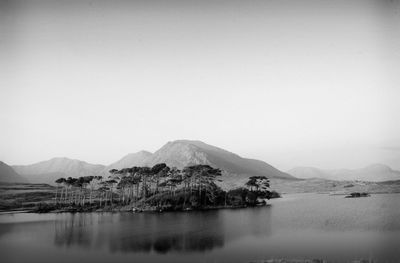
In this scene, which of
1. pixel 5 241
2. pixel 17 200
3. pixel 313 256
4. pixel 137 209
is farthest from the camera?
pixel 17 200

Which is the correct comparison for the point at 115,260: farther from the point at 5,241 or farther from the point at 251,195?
the point at 251,195

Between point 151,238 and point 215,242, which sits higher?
point 215,242

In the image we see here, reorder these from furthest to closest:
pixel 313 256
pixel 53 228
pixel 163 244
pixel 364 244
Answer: pixel 53 228, pixel 163 244, pixel 364 244, pixel 313 256

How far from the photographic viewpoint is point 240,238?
51.7 m

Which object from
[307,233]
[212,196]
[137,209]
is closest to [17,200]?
[137,209]

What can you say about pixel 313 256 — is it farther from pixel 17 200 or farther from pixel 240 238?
pixel 17 200

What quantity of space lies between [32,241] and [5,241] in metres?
4.93

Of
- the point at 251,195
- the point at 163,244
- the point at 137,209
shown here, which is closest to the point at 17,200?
the point at 137,209

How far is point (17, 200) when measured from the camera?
161 meters

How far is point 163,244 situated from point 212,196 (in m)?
78.7

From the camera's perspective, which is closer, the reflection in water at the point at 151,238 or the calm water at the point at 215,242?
the calm water at the point at 215,242

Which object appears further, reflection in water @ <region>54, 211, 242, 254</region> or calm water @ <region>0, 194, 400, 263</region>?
reflection in water @ <region>54, 211, 242, 254</region>

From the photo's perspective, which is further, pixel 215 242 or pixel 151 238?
pixel 151 238

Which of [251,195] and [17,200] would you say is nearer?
[251,195]
